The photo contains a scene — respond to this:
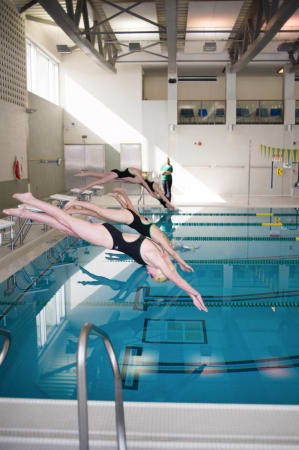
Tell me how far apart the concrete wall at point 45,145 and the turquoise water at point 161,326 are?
660 cm

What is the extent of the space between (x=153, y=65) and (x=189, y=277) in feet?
42.0

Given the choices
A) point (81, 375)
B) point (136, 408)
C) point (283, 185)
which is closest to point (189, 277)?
point (136, 408)

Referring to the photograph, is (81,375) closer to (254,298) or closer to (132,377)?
(132,377)

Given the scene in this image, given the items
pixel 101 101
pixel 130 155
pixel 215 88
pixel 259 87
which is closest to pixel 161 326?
pixel 130 155

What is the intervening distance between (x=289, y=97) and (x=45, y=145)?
9474 mm

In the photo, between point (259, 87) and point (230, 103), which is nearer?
point (230, 103)

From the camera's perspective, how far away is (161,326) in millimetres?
4352

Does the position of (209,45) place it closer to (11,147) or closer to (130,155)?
(130,155)

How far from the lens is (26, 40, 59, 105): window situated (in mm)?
13539

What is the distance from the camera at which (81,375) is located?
5.34ft

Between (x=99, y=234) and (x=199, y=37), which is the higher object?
(x=199, y=37)

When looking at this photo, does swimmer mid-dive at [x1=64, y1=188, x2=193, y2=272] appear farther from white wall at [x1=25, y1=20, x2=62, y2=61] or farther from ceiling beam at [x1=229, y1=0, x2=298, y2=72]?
white wall at [x1=25, y1=20, x2=62, y2=61]

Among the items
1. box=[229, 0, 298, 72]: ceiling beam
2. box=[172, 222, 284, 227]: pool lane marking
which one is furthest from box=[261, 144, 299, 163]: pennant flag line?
box=[172, 222, 284, 227]: pool lane marking

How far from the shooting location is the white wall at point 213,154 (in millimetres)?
16891
